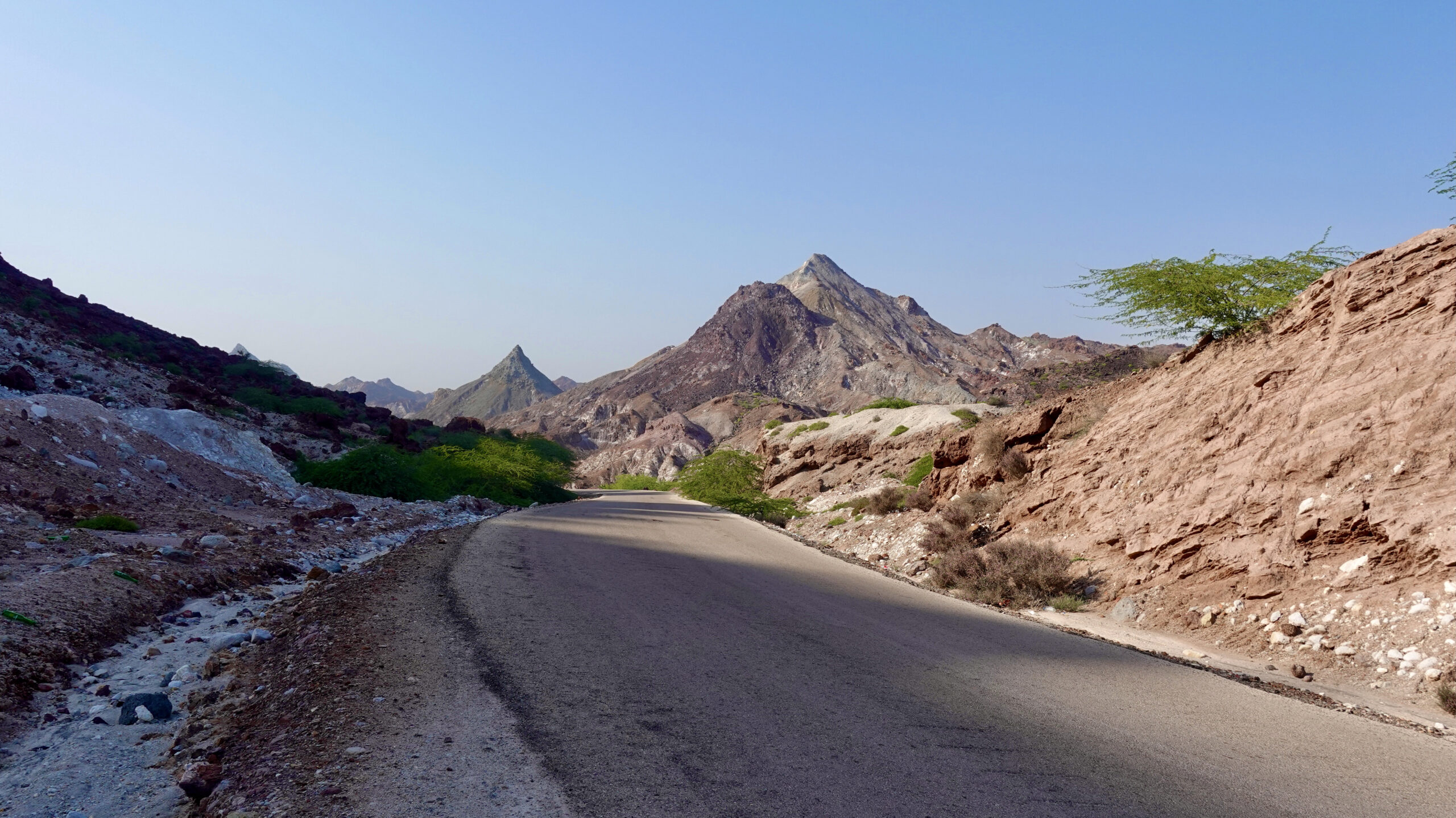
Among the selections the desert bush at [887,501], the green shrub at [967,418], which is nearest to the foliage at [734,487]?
the desert bush at [887,501]

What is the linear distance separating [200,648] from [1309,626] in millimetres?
10778

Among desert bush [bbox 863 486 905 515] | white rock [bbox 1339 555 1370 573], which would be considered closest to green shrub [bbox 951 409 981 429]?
desert bush [bbox 863 486 905 515]

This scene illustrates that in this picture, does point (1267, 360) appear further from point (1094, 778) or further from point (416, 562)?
point (416, 562)

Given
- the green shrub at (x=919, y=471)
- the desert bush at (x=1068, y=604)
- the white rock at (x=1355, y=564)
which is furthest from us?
the green shrub at (x=919, y=471)

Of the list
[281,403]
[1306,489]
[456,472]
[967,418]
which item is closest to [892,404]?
[967,418]

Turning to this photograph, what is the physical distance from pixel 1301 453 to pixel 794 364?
111949 mm

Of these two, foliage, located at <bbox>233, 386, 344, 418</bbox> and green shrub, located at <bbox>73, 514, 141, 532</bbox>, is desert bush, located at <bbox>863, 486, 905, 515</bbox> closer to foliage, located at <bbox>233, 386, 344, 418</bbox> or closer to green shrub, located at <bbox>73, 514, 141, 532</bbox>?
green shrub, located at <bbox>73, 514, 141, 532</bbox>

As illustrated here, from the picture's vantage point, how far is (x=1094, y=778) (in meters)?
3.93

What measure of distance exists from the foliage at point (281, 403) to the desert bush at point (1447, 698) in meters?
41.3

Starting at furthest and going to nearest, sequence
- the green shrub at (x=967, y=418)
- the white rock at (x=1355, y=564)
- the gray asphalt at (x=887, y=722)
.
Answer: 1. the green shrub at (x=967, y=418)
2. the white rock at (x=1355, y=564)
3. the gray asphalt at (x=887, y=722)

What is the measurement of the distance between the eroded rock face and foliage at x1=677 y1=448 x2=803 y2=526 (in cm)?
1551

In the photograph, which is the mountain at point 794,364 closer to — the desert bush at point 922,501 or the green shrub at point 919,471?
the green shrub at point 919,471

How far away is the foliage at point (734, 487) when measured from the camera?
2852 centimetres

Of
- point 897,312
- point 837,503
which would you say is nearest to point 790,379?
point 897,312
